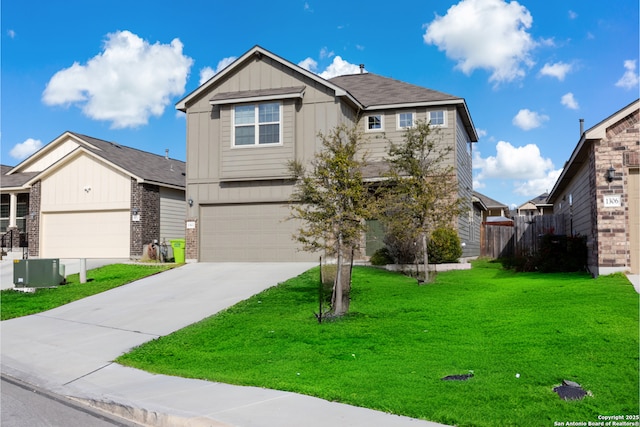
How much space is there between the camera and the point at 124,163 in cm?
2581

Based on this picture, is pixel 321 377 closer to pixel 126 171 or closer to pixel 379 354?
pixel 379 354

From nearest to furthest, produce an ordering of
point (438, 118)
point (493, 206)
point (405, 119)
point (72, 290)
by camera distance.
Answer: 1. point (72, 290)
2. point (438, 118)
3. point (405, 119)
4. point (493, 206)

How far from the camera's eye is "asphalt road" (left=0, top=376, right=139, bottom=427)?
6.42m

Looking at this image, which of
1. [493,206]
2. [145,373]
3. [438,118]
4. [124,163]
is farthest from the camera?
[493,206]

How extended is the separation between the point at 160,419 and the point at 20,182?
2620 cm

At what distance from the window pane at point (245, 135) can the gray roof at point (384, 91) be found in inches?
184

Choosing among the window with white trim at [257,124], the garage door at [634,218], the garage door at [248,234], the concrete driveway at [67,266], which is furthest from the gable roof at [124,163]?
the garage door at [634,218]

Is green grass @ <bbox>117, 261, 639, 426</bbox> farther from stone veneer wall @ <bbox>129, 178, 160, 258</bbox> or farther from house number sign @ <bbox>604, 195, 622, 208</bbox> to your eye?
stone veneer wall @ <bbox>129, 178, 160, 258</bbox>

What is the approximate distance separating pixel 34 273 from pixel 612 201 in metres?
16.2

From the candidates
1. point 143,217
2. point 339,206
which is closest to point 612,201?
point 339,206

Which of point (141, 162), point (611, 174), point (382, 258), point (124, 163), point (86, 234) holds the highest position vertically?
point (141, 162)

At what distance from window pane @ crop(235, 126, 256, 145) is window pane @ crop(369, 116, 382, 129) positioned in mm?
4793

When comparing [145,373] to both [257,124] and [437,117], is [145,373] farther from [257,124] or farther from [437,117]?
[437,117]

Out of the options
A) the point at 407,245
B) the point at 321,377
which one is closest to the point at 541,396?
the point at 321,377
